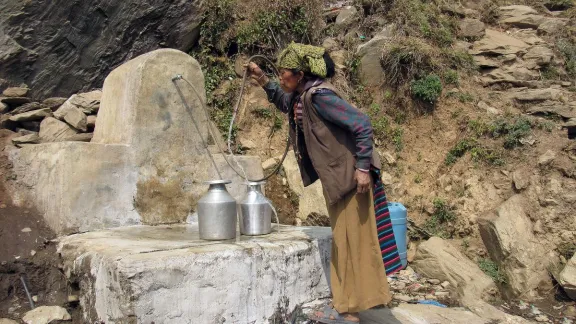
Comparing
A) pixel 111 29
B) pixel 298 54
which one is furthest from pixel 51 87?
pixel 298 54

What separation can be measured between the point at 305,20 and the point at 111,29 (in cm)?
312

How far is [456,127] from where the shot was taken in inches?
276

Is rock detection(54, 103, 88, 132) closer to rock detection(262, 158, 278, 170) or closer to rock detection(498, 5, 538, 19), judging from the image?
rock detection(262, 158, 278, 170)

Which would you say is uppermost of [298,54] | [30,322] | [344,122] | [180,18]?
[180,18]

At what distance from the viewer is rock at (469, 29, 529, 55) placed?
8227 millimetres

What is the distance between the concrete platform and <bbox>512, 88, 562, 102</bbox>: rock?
481 centimetres

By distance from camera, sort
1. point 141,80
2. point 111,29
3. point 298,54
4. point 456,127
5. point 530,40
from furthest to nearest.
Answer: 1. point 530,40
2. point 456,127
3. point 111,29
4. point 141,80
5. point 298,54

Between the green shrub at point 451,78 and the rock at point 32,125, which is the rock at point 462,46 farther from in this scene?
the rock at point 32,125

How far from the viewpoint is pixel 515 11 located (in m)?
9.52

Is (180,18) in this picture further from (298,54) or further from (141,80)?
(298,54)

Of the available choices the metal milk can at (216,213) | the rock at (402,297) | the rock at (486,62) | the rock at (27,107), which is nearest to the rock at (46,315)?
the metal milk can at (216,213)

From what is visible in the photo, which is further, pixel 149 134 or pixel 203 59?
pixel 203 59

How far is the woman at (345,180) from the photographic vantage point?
2775 millimetres

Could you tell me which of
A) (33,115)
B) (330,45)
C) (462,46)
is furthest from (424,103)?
(33,115)
